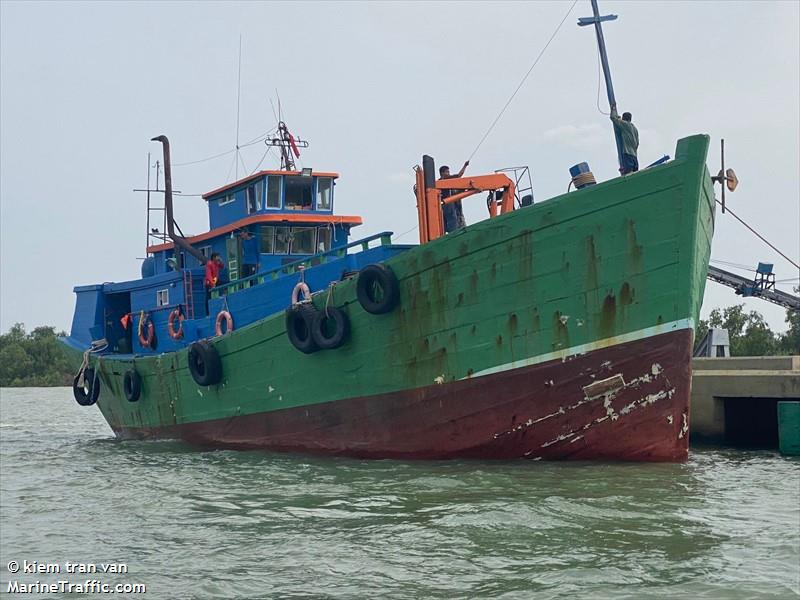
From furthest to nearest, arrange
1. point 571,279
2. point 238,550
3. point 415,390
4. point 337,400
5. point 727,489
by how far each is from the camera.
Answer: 1. point 337,400
2. point 415,390
3. point 571,279
4. point 727,489
5. point 238,550

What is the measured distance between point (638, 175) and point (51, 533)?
711 cm

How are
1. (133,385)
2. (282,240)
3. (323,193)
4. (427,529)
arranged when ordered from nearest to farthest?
(427,529), (282,240), (323,193), (133,385)

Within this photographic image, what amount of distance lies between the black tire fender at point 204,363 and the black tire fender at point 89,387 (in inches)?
215

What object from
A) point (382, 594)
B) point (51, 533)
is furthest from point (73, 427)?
point (382, 594)

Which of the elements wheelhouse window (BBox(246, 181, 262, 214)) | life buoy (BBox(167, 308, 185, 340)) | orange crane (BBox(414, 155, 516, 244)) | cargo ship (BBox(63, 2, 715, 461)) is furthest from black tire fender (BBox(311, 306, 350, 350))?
life buoy (BBox(167, 308, 185, 340))

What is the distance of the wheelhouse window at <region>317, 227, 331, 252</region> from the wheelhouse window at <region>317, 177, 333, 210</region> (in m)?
0.44

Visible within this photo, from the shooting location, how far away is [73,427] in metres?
26.5

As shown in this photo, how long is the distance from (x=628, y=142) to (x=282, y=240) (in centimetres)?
715

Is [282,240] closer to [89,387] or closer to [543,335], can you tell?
[89,387]

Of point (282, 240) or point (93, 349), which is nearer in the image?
point (282, 240)

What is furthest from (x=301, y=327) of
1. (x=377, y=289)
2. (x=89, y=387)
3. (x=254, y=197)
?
(x=89, y=387)

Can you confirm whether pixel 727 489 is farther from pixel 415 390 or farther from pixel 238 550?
pixel 238 550

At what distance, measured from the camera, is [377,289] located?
470 inches

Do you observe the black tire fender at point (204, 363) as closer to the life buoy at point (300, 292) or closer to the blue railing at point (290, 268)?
the blue railing at point (290, 268)
